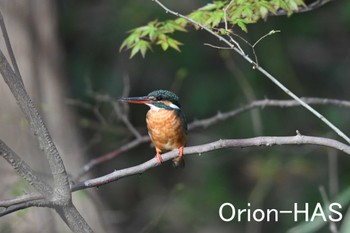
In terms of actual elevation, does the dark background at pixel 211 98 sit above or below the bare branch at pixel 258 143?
below

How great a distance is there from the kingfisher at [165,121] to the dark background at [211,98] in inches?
101

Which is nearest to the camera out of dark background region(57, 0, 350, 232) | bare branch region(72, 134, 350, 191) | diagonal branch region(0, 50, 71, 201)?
diagonal branch region(0, 50, 71, 201)

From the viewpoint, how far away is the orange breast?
291 cm

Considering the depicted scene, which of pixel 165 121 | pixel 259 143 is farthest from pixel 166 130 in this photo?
pixel 259 143

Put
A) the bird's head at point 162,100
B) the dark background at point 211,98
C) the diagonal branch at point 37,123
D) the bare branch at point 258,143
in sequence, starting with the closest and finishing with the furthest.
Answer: the diagonal branch at point 37,123 < the bare branch at point 258,143 < the bird's head at point 162,100 < the dark background at point 211,98

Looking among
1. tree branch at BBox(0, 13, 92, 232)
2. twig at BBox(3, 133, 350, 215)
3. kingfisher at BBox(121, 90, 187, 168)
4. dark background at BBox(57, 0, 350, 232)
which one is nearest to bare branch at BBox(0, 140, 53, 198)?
tree branch at BBox(0, 13, 92, 232)

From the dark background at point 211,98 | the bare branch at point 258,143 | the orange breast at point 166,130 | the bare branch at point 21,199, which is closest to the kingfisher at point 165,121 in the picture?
the orange breast at point 166,130

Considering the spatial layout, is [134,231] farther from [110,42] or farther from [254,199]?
[110,42]

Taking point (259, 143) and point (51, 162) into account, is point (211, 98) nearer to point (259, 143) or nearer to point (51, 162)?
point (259, 143)

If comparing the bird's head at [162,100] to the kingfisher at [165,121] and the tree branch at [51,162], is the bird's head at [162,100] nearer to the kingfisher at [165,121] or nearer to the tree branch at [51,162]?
the kingfisher at [165,121]

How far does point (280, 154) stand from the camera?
5809 mm

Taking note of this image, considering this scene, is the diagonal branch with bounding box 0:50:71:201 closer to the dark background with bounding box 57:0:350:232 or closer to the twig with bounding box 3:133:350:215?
the twig with bounding box 3:133:350:215

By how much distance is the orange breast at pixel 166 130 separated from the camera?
9.56 ft

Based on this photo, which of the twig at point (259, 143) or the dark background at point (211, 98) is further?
the dark background at point (211, 98)
